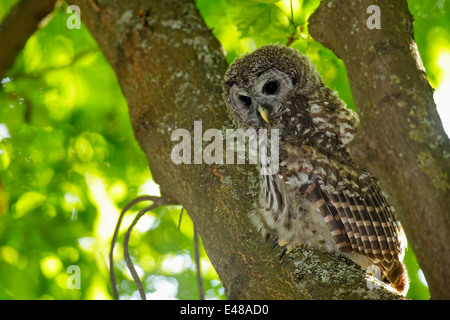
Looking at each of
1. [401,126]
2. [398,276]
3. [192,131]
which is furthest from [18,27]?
[398,276]

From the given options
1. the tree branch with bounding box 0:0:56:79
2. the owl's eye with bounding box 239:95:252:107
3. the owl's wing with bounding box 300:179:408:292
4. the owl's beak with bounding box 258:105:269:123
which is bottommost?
Answer: the owl's wing with bounding box 300:179:408:292

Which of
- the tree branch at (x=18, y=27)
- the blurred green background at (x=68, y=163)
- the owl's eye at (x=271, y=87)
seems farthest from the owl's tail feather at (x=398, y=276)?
the tree branch at (x=18, y=27)

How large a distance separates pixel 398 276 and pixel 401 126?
4.51ft

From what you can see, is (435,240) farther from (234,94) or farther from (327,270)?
(234,94)

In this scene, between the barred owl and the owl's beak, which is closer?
the barred owl

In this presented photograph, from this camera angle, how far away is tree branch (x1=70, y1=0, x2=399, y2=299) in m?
1.73

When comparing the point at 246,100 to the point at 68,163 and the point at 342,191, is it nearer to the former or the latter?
the point at 342,191

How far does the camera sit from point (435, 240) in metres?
1.12

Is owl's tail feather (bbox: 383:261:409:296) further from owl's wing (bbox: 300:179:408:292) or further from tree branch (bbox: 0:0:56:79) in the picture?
tree branch (bbox: 0:0:56:79)

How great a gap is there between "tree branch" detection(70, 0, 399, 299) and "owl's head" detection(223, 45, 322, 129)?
37cm

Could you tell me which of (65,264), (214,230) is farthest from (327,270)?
(65,264)

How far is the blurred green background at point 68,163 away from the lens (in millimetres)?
3094

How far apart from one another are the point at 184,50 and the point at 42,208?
159 centimetres

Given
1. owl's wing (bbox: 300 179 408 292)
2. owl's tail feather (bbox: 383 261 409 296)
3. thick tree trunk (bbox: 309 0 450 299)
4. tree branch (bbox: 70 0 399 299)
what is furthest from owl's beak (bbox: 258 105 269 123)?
thick tree trunk (bbox: 309 0 450 299)
